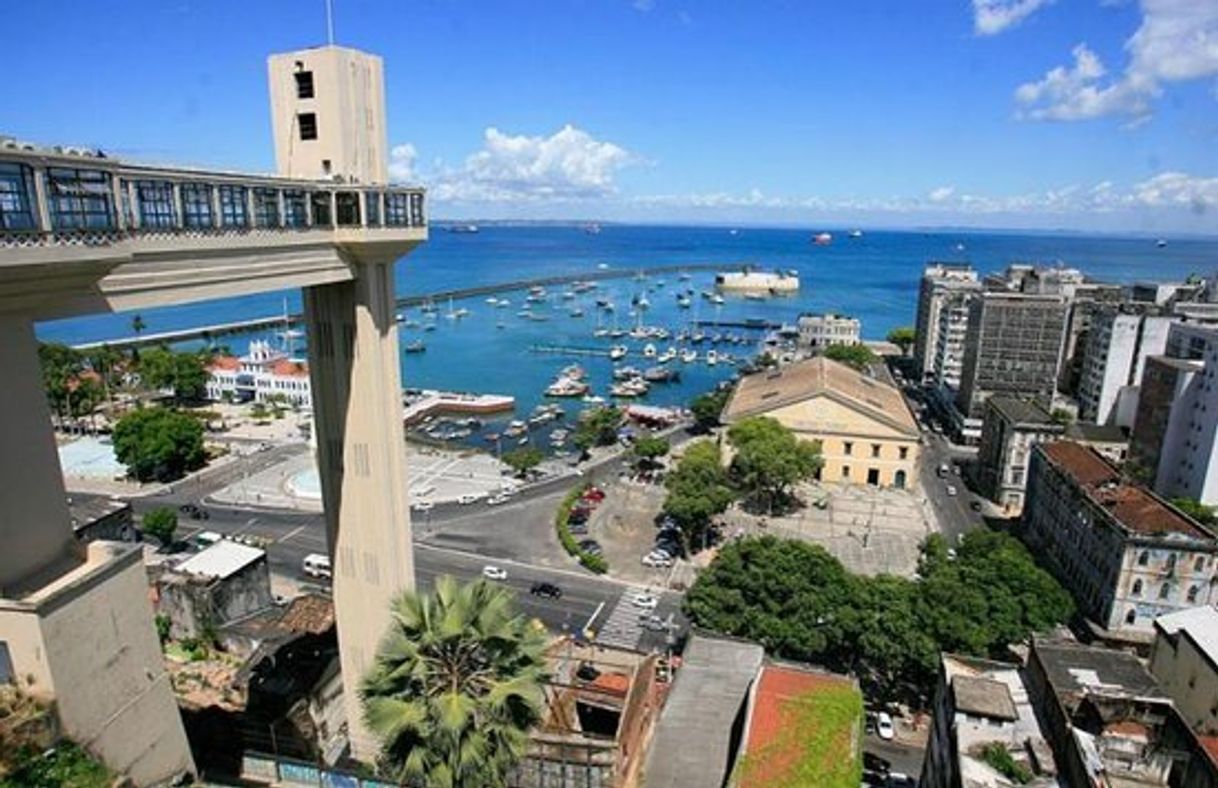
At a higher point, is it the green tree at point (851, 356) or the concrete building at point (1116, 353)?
the concrete building at point (1116, 353)

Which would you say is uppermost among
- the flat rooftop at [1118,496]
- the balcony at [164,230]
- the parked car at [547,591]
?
the balcony at [164,230]

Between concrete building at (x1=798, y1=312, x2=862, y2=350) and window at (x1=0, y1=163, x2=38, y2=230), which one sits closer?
window at (x1=0, y1=163, x2=38, y2=230)

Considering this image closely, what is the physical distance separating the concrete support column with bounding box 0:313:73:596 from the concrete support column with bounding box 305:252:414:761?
9.02m

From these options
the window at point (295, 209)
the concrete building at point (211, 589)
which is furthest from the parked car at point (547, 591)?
the window at point (295, 209)

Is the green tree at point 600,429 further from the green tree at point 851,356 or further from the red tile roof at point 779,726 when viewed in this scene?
the red tile roof at point 779,726

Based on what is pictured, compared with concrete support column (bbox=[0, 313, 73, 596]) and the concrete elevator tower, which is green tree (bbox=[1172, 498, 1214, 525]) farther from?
concrete support column (bbox=[0, 313, 73, 596])

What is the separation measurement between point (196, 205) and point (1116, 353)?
85095mm

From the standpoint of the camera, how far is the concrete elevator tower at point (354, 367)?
66.8ft

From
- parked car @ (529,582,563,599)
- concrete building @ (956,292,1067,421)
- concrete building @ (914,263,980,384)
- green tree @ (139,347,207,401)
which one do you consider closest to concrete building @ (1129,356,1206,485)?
concrete building @ (956,292,1067,421)

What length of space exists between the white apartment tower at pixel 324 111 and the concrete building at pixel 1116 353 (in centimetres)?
7744

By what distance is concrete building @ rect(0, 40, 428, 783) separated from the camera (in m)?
12.3

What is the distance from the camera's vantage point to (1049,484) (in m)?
53.2

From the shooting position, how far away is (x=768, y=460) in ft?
196

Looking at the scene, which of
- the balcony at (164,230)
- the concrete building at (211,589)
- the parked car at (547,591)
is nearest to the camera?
the balcony at (164,230)
